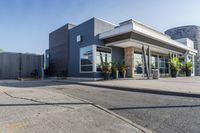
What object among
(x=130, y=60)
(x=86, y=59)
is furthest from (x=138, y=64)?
(x=86, y=59)

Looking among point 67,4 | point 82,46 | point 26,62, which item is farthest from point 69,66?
point 67,4

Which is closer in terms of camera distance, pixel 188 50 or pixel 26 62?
pixel 26 62

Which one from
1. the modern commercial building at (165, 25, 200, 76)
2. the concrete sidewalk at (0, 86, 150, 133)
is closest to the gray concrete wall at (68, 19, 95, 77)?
the concrete sidewalk at (0, 86, 150, 133)

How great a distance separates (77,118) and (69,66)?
54.2 ft

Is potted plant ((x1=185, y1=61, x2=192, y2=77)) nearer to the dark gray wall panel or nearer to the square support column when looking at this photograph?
the square support column

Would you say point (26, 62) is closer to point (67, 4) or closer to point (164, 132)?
point (67, 4)

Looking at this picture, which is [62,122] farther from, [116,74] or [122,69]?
[122,69]

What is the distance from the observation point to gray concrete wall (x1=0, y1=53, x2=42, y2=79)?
20844mm

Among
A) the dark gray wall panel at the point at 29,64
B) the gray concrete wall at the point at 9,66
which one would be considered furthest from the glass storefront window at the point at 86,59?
the gray concrete wall at the point at 9,66

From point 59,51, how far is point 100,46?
767cm

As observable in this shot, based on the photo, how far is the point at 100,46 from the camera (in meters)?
17.1

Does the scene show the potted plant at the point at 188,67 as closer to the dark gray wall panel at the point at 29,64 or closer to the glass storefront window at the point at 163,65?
the glass storefront window at the point at 163,65

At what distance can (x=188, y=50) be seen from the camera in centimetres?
2778

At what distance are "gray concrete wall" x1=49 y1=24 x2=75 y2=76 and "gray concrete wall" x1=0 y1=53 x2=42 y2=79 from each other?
6.86 ft
